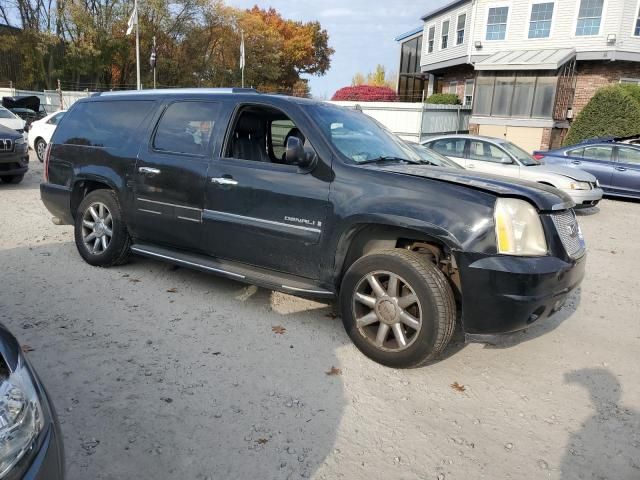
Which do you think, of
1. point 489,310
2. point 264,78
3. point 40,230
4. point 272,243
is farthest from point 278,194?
point 264,78

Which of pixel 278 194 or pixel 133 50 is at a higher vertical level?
pixel 133 50

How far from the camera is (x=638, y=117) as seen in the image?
62.1ft

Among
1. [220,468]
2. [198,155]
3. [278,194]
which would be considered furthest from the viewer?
[198,155]

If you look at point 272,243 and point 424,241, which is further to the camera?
point 272,243

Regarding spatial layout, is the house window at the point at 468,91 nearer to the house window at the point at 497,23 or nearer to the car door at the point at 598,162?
the house window at the point at 497,23

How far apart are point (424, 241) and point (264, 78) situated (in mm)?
53225

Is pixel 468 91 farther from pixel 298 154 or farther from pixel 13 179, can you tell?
pixel 298 154

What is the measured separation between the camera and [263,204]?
13.5ft

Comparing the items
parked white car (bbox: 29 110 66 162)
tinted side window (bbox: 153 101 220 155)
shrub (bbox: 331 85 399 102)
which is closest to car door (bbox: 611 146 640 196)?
tinted side window (bbox: 153 101 220 155)

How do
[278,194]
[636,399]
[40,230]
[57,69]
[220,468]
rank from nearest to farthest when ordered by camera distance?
1. [220,468]
2. [636,399]
3. [278,194]
4. [40,230]
5. [57,69]

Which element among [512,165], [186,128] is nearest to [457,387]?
[186,128]

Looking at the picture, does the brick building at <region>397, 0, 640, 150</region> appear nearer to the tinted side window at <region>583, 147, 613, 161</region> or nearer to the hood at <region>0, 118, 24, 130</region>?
the tinted side window at <region>583, 147, 613, 161</region>

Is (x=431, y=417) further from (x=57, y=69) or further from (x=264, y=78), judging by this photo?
(x=264, y=78)

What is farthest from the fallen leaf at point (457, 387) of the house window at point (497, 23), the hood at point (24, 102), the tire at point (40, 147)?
the hood at point (24, 102)
